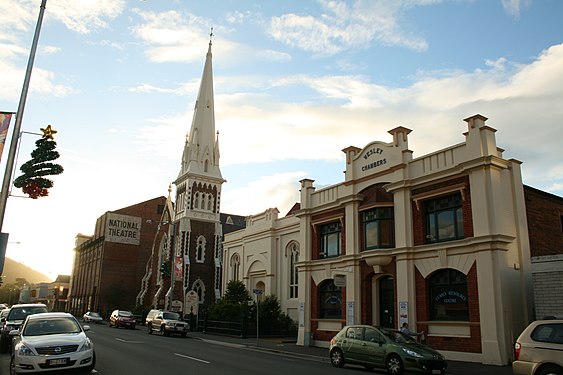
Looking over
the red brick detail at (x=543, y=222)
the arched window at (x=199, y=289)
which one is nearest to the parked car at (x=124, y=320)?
the arched window at (x=199, y=289)

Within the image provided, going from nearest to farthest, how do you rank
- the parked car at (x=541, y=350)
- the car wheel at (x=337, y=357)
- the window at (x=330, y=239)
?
the parked car at (x=541, y=350) < the car wheel at (x=337, y=357) < the window at (x=330, y=239)

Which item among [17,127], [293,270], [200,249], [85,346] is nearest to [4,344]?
[85,346]

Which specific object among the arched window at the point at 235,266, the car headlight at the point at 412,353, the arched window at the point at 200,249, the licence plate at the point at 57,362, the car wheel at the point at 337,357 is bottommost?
the car wheel at the point at 337,357

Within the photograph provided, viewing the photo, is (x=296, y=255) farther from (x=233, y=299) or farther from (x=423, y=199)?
(x=423, y=199)

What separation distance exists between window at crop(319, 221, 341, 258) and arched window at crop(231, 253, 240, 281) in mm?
14944

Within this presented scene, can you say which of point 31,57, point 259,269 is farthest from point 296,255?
point 31,57

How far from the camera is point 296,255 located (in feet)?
112

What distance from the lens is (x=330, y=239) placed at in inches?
1052

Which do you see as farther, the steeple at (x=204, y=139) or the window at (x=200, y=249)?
the steeple at (x=204, y=139)

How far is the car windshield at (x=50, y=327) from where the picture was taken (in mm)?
12050

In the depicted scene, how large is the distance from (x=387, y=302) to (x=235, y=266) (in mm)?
20362

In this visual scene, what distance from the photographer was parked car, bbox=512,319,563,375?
33.2 ft

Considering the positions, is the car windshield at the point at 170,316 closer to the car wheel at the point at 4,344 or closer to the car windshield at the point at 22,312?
the car windshield at the point at 22,312

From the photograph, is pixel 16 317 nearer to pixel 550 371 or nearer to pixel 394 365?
pixel 394 365
